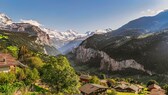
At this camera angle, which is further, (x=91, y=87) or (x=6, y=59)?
(x=91, y=87)

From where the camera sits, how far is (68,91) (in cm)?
7819

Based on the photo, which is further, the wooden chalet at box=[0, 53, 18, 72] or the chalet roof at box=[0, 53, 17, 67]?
the chalet roof at box=[0, 53, 17, 67]

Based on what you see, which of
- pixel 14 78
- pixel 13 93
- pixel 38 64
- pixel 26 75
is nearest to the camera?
pixel 13 93

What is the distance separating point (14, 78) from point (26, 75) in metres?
5.33

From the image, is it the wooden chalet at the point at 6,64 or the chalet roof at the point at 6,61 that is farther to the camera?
the chalet roof at the point at 6,61

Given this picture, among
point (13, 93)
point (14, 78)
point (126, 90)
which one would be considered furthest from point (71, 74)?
point (126, 90)

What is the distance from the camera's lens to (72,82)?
259ft

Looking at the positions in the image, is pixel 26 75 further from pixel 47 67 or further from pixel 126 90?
pixel 126 90

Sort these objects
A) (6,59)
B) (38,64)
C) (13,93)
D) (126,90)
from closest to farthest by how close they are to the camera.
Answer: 1. (13,93)
2. (6,59)
3. (38,64)
4. (126,90)

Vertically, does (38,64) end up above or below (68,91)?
above

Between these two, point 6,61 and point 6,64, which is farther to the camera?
point 6,61

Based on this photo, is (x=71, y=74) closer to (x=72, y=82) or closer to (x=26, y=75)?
(x=72, y=82)

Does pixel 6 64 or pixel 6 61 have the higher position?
pixel 6 61

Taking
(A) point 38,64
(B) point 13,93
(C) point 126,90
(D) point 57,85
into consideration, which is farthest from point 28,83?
(C) point 126,90
